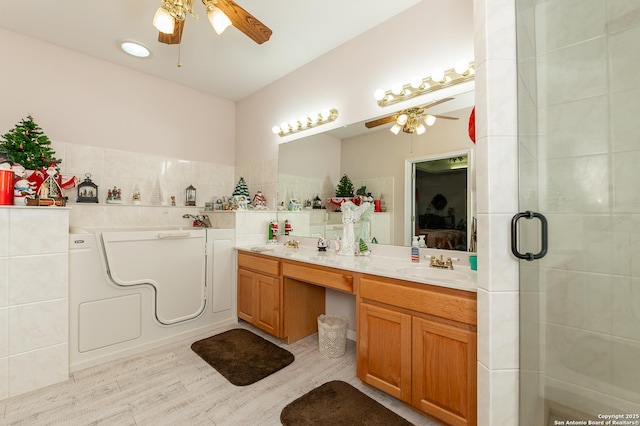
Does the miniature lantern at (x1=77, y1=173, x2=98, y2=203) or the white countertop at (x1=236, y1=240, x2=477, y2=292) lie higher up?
the miniature lantern at (x1=77, y1=173, x2=98, y2=203)

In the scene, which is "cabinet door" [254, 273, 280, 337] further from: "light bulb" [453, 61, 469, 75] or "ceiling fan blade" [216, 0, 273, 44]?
"light bulb" [453, 61, 469, 75]

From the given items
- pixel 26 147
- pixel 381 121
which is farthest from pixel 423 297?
pixel 26 147

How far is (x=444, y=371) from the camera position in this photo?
54.5 inches

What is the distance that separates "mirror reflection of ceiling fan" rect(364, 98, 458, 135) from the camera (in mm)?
1956

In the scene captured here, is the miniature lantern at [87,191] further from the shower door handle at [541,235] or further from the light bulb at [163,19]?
the shower door handle at [541,235]

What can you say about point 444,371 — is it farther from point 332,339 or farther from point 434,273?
point 332,339

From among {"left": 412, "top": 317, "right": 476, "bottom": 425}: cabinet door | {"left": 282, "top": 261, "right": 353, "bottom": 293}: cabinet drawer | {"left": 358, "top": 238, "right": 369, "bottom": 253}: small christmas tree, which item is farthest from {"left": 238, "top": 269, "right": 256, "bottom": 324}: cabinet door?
{"left": 412, "top": 317, "right": 476, "bottom": 425}: cabinet door

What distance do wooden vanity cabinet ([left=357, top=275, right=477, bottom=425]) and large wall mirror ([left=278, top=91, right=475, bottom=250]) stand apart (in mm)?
563

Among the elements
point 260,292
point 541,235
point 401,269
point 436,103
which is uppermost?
point 436,103

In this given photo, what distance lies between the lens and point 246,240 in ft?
9.80

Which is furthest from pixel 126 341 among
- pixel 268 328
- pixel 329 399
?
pixel 329 399

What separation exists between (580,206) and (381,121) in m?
1.50

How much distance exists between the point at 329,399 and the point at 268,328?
953mm

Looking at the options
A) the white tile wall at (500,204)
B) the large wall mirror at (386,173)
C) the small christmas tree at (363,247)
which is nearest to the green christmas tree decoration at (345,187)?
the large wall mirror at (386,173)
